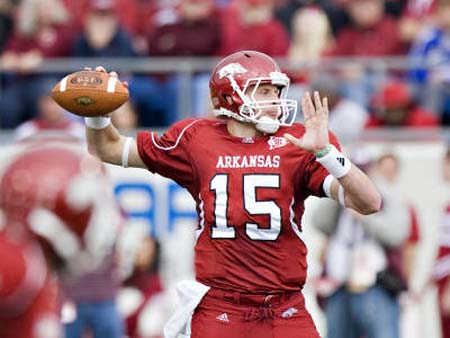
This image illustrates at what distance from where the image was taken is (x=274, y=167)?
6590 millimetres

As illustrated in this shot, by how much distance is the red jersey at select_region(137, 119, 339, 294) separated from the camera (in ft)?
21.6

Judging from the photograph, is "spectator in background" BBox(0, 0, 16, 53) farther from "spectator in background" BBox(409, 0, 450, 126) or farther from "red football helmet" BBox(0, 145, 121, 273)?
"red football helmet" BBox(0, 145, 121, 273)

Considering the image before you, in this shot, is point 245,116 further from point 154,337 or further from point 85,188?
point 154,337

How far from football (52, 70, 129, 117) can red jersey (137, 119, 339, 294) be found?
0.46 metres

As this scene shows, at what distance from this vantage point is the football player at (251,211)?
21.5 ft

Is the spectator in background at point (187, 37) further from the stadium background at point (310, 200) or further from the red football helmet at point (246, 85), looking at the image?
the red football helmet at point (246, 85)

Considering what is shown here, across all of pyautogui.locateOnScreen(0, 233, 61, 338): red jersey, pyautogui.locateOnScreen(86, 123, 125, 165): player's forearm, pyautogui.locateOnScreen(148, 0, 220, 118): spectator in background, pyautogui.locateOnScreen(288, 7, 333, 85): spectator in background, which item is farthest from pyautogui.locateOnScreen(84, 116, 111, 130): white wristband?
pyautogui.locateOnScreen(288, 7, 333, 85): spectator in background

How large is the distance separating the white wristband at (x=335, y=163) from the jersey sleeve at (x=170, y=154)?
2.34 feet

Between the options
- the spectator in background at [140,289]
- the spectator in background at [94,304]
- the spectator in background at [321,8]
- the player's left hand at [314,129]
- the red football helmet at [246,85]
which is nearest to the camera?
the player's left hand at [314,129]

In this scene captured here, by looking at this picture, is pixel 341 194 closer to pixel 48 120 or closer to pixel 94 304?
pixel 94 304

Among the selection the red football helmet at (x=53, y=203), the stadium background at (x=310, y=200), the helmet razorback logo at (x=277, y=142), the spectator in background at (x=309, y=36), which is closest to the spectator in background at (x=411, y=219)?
the stadium background at (x=310, y=200)

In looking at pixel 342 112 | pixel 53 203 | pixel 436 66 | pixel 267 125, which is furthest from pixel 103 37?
pixel 53 203

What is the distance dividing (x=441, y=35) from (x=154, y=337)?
3.23 metres

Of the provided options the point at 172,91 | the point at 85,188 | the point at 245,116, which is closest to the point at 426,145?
the point at 172,91
